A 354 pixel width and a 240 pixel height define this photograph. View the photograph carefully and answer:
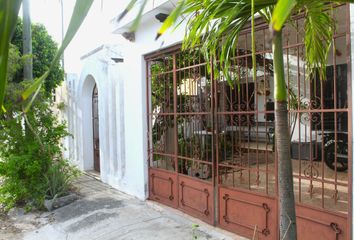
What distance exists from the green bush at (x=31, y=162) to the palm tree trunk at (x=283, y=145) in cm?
476

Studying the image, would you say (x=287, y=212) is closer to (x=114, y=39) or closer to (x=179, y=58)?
(x=179, y=58)

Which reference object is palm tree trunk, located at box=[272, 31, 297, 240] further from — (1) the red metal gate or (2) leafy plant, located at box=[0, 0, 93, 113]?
(1) the red metal gate

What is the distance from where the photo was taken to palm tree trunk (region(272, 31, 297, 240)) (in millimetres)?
1465

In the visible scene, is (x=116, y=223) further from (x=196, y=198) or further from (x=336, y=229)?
(x=336, y=229)

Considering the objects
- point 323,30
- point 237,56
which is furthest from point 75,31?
point 237,56

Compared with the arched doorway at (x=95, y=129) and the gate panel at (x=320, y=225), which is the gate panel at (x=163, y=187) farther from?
the arched doorway at (x=95, y=129)

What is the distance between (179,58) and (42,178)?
11.1ft

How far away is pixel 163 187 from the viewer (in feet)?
17.1

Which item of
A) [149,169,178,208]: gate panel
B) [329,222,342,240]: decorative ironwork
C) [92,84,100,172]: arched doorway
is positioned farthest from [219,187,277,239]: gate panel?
[92,84,100,172]: arched doorway

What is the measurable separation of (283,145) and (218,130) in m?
2.68

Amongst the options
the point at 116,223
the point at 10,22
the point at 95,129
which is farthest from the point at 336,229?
the point at 95,129

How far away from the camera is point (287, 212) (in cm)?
153

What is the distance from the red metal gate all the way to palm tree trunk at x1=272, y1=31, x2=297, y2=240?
5.09 ft

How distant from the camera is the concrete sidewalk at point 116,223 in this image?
4.09 metres
